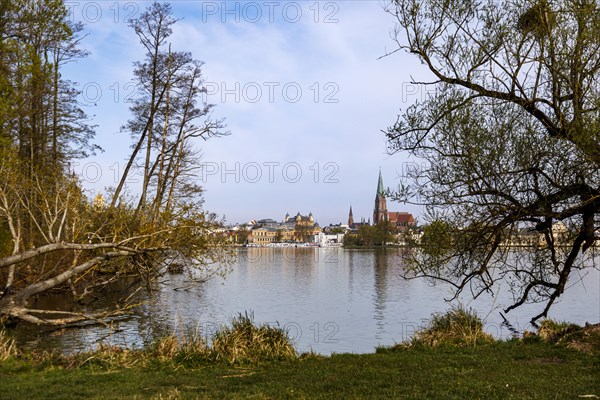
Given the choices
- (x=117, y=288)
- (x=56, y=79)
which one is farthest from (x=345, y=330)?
(x=56, y=79)

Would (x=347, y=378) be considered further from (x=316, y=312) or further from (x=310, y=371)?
(x=316, y=312)

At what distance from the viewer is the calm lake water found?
15.4 m

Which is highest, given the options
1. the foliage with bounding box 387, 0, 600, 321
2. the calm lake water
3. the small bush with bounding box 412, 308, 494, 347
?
the foliage with bounding box 387, 0, 600, 321

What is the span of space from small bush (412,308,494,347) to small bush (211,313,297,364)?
2.84 metres

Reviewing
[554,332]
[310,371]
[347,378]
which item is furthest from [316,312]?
[347,378]

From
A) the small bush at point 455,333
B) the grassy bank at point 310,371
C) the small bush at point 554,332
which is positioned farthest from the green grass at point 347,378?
the small bush at point 455,333

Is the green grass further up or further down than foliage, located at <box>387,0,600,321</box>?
further down

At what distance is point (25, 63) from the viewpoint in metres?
18.1

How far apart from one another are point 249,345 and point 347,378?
3.27 meters

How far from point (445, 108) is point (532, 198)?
228cm

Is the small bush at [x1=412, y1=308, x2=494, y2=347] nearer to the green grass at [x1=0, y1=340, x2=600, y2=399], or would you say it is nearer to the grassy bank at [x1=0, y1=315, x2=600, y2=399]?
the grassy bank at [x1=0, y1=315, x2=600, y2=399]

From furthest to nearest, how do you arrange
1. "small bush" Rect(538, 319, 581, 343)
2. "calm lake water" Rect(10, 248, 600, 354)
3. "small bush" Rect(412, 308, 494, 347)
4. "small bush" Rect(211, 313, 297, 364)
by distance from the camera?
"calm lake water" Rect(10, 248, 600, 354)
"small bush" Rect(412, 308, 494, 347)
"small bush" Rect(538, 319, 581, 343)
"small bush" Rect(211, 313, 297, 364)

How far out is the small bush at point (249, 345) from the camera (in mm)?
10358

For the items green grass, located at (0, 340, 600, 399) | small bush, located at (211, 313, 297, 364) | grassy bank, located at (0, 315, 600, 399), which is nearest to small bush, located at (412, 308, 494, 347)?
grassy bank, located at (0, 315, 600, 399)
